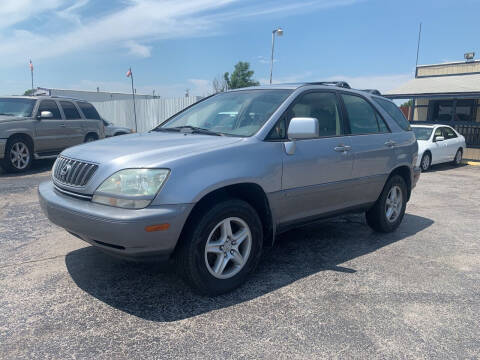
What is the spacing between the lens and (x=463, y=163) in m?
14.4

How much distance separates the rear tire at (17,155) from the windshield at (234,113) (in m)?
6.12

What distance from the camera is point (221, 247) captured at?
3.22 m

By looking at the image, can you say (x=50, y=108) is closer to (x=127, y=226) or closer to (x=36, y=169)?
(x=36, y=169)

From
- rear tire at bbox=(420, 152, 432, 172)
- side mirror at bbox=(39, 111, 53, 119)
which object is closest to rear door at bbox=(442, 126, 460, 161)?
rear tire at bbox=(420, 152, 432, 172)

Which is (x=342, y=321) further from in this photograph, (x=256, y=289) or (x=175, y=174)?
(x=175, y=174)

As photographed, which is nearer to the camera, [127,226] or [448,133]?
[127,226]

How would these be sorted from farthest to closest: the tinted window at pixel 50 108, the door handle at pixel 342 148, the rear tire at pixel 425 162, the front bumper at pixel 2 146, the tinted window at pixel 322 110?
the rear tire at pixel 425 162 → the tinted window at pixel 50 108 → the front bumper at pixel 2 146 → the door handle at pixel 342 148 → the tinted window at pixel 322 110

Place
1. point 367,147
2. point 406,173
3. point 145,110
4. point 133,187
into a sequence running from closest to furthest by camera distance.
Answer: point 133,187 < point 367,147 < point 406,173 < point 145,110

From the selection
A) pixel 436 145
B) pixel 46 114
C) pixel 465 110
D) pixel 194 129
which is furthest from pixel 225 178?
pixel 465 110

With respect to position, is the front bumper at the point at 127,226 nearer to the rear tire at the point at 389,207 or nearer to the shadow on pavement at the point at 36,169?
the rear tire at the point at 389,207

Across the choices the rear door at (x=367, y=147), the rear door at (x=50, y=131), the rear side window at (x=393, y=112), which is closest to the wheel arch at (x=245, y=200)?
the rear door at (x=367, y=147)

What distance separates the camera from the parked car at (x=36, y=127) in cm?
887

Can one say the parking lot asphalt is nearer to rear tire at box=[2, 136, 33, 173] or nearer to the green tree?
rear tire at box=[2, 136, 33, 173]

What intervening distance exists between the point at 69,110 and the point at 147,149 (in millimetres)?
8375
